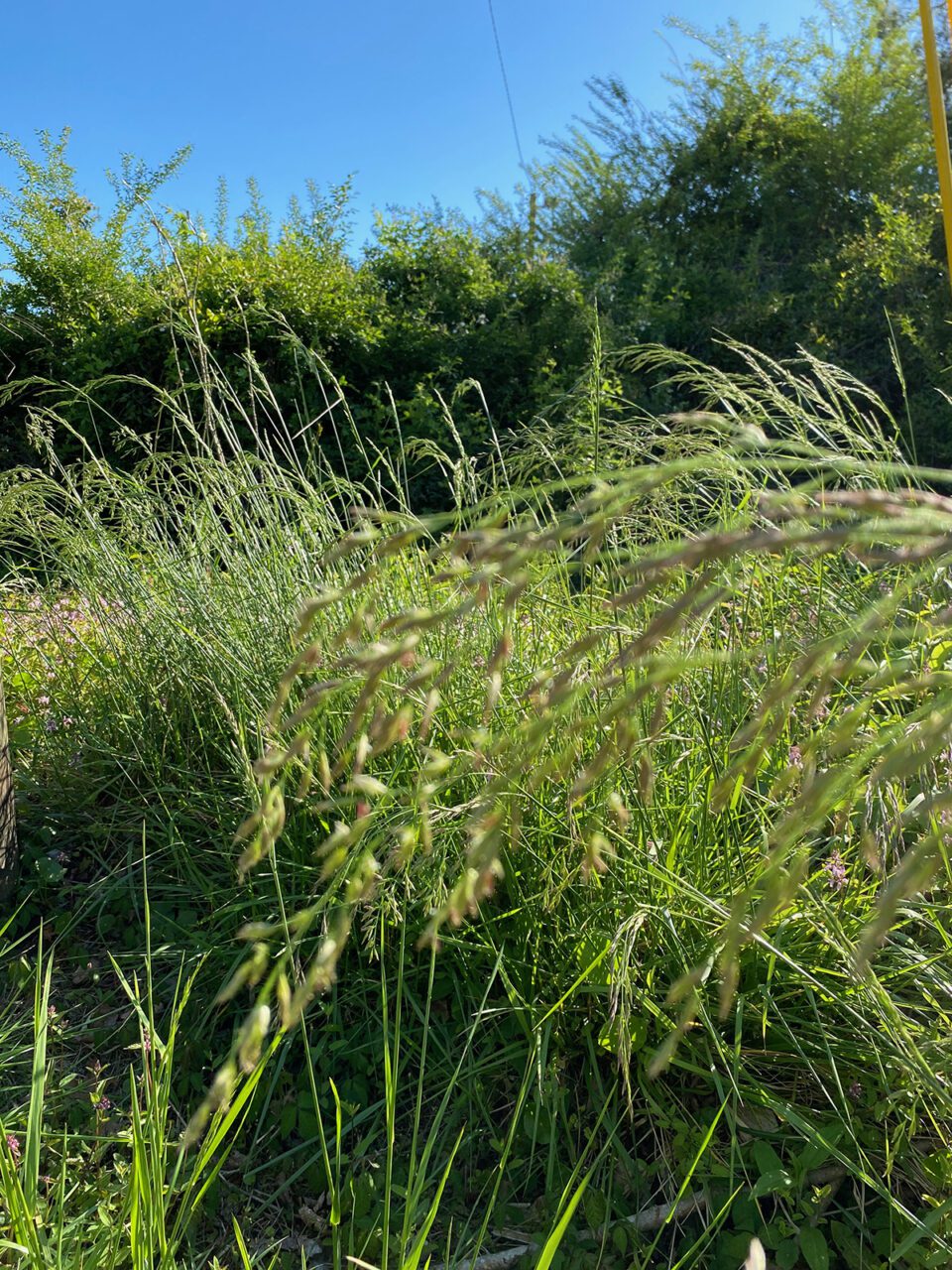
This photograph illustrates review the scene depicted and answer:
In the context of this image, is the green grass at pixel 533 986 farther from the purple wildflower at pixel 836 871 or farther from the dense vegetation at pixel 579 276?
the dense vegetation at pixel 579 276

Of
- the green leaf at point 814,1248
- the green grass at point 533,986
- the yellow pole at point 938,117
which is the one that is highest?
the yellow pole at point 938,117

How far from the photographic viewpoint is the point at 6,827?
7.75ft

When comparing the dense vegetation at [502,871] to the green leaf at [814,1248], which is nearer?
the dense vegetation at [502,871]

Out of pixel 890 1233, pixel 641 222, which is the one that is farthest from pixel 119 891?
pixel 641 222

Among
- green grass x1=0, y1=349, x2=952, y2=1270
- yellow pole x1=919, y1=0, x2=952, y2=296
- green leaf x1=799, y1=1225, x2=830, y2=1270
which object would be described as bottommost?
green leaf x1=799, y1=1225, x2=830, y2=1270

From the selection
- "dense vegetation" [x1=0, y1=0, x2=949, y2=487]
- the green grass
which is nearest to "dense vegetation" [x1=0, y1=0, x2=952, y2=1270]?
the green grass

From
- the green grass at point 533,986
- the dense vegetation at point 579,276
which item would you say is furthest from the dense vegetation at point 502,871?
the dense vegetation at point 579,276

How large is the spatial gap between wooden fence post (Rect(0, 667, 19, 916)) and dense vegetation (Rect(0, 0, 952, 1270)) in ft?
0.25

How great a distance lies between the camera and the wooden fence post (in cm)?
233

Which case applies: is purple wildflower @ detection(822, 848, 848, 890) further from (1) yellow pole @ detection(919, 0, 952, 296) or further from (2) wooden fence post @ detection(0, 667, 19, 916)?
(2) wooden fence post @ detection(0, 667, 19, 916)

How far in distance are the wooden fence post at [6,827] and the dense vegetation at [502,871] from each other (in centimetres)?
8

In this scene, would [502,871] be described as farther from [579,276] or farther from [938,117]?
[579,276]

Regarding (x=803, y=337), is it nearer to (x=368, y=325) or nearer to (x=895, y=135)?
(x=895, y=135)

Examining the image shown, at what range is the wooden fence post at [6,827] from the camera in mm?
2334
